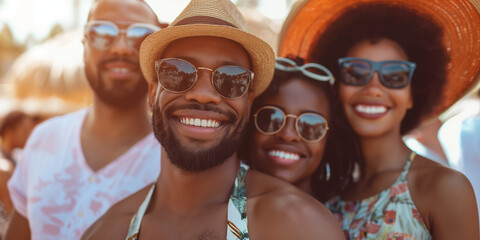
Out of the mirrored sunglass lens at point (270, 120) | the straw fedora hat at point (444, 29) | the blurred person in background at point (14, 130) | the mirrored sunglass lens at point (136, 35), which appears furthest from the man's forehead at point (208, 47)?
the blurred person in background at point (14, 130)

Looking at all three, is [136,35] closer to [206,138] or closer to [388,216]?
[206,138]

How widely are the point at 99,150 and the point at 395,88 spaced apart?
7.82ft

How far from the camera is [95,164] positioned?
3.43m

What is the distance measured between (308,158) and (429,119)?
136cm

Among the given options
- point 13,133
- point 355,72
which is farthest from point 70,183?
point 13,133

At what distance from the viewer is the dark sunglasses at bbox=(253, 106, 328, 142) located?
2854mm

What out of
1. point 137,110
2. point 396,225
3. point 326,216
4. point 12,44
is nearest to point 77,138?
point 137,110

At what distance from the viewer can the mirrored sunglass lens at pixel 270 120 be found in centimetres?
287

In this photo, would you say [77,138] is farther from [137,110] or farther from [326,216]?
[326,216]

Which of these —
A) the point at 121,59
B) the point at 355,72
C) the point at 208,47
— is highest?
the point at 208,47

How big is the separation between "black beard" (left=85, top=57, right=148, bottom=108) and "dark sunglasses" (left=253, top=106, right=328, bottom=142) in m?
1.15

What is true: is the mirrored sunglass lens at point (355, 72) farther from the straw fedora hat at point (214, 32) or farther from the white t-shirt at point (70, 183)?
the white t-shirt at point (70, 183)

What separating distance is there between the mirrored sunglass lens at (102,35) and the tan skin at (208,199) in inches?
35.6

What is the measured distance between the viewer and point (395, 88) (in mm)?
2969
